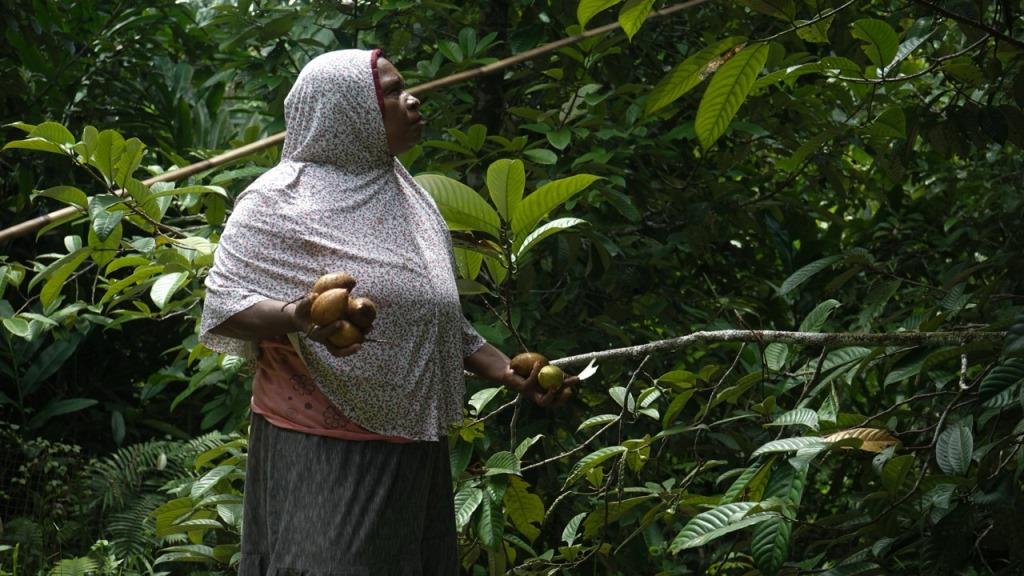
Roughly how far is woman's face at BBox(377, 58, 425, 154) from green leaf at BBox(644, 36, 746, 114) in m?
0.43

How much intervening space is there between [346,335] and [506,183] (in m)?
0.67

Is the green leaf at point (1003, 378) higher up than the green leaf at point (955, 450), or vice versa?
the green leaf at point (1003, 378)

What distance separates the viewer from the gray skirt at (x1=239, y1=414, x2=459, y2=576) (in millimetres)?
1781

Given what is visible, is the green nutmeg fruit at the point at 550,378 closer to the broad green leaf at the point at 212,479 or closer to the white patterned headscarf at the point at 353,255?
the white patterned headscarf at the point at 353,255

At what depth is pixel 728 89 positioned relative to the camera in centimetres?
160

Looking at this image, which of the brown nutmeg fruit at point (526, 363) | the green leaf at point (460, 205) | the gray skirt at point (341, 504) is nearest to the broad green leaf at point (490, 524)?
the gray skirt at point (341, 504)

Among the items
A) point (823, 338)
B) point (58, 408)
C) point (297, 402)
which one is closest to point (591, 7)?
point (297, 402)

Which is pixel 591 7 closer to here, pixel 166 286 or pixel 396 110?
pixel 396 110

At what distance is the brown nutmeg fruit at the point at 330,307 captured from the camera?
1498 millimetres

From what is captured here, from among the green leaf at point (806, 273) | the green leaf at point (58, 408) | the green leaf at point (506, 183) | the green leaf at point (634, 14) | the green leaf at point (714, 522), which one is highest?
the green leaf at point (634, 14)

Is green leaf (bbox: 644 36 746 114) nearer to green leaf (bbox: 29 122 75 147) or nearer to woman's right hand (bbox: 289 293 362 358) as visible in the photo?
woman's right hand (bbox: 289 293 362 358)

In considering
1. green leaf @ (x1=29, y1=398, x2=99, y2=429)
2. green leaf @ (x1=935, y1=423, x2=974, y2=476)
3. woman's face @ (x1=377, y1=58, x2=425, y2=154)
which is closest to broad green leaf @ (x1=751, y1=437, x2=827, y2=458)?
green leaf @ (x1=935, y1=423, x2=974, y2=476)

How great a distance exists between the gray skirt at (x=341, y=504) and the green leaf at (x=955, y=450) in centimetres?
80

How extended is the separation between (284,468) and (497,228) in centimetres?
59
